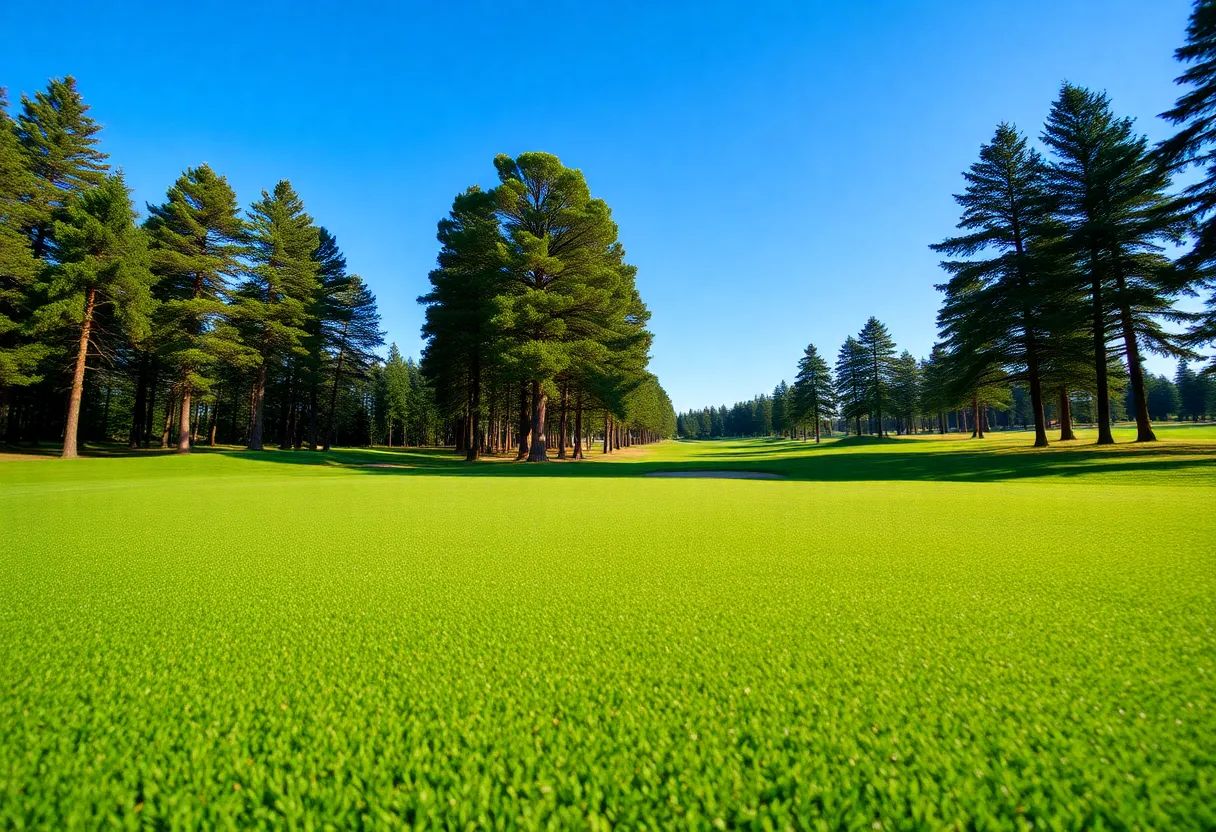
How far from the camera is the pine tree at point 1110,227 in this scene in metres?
16.8

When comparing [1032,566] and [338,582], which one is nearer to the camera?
[338,582]

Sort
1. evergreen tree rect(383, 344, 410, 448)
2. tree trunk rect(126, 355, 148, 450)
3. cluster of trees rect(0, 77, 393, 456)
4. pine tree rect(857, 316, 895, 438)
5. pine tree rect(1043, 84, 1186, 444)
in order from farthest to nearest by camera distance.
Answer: evergreen tree rect(383, 344, 410, 448)
pine tree rect(857, 316, 895, 438)
tree trunk rect(126, 355, 148, 450)
cluster of trees rect(0, 77, 393, 456)
pine tree rect(1043, 84, 1186, 444)

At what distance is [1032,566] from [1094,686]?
238 cm

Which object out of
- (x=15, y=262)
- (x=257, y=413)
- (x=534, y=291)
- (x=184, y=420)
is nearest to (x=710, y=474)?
A: (x=534, y=291)

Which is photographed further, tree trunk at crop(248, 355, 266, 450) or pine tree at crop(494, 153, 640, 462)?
tree trunk at crop(248, 355, 266, 450)

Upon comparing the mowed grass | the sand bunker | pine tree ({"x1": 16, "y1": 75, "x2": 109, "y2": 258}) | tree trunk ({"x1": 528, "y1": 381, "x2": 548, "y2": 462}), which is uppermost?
pine tree ({"x1": 16, "y1": 75, "x2": 109, "y2": 258})

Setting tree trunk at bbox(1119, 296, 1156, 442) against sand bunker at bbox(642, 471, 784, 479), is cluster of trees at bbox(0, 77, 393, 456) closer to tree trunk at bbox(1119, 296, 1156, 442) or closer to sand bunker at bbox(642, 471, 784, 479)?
sand bunker at bbox(642, 471, 784, 479)

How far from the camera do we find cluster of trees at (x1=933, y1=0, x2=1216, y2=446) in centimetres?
1400

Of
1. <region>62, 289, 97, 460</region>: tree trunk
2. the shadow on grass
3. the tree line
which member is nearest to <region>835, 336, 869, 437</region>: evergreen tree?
the tree line

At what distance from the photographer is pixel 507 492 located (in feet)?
33.0

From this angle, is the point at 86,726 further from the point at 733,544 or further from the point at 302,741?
the point at 733,544

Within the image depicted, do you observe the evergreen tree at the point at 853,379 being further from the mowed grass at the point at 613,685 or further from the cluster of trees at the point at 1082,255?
the mowed grass at the point at 613,685

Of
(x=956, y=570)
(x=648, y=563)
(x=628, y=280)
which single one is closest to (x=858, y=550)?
(x=956, y=570)

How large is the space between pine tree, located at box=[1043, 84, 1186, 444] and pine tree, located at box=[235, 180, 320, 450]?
38.0 meters
